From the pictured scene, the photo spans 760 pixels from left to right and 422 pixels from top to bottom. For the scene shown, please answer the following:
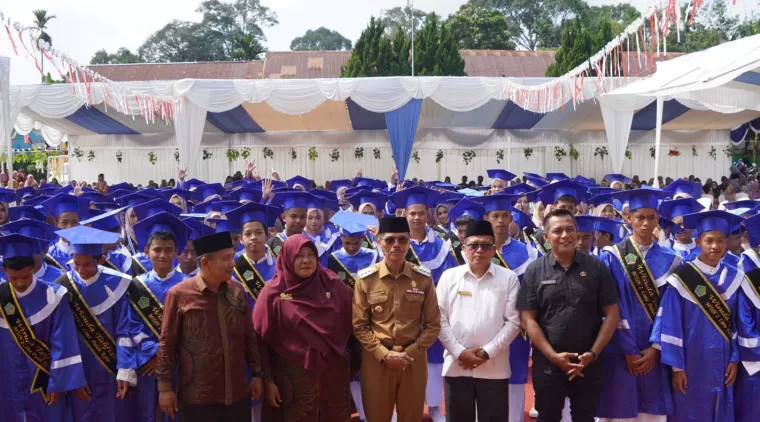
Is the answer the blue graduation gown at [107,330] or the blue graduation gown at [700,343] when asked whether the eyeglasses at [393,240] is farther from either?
the blue graduation gown at [700,343]

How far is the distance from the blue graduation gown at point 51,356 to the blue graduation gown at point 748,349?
13.1 feet

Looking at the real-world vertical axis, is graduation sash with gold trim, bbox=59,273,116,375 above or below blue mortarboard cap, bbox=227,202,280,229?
below

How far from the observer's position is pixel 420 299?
4.07 metres

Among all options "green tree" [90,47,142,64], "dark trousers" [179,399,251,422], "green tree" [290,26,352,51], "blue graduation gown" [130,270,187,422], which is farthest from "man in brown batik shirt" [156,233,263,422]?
"green tree" [290,26,352,51]

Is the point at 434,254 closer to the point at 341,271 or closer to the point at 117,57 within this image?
the point at 341,271

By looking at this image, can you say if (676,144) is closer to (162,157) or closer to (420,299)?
(162,157)

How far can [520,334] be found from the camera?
518 centimetres

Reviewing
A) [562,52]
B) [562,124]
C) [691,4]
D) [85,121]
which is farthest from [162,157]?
[691,4]

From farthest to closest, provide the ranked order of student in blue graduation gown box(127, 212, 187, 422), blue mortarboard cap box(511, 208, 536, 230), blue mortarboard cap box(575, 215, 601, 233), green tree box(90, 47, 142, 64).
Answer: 1. green tree box(90, 47, 142, 64)
2. blue mortarboard cap box(511, 208, 536, 230)
3. blue mortarboard cap box(575, 215, 601, 233)
4. student in blue graduation gown box(127, 212, 187, 422)

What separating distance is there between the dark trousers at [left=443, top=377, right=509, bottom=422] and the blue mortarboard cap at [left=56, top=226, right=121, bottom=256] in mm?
2244

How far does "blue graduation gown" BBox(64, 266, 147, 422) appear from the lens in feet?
13.8

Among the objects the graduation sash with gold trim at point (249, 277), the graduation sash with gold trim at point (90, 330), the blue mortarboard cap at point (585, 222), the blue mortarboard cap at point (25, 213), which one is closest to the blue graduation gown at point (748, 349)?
the blue mortarboard cap at point (585, 222)

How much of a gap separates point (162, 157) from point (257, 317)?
63.5 ft

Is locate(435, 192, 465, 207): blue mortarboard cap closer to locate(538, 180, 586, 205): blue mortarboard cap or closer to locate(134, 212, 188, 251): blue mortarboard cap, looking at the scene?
locate(538, 180, 586, 205): blue mortarboard cap
